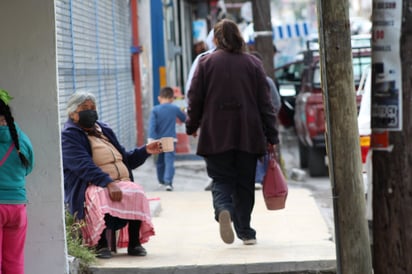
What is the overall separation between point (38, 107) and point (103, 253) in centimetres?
147

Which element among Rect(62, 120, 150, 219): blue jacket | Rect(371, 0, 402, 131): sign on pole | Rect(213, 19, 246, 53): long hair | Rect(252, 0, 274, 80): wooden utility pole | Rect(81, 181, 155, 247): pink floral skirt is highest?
Rect(252, 0, 274, 80): wooden utility pole

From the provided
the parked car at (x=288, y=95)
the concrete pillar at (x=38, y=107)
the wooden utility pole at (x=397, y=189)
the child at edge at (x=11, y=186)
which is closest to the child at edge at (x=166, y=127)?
the concrete pillar at (x=38, y=107)

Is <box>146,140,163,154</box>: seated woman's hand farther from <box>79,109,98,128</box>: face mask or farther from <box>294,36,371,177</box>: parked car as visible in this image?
<box>294,36,371,177</box>: parked car

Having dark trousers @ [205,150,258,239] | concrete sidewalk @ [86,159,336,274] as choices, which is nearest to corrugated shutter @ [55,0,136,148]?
concrete sidewalk @ [86,159,336,274]

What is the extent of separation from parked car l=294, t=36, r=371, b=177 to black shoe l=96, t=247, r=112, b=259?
8.02 metres

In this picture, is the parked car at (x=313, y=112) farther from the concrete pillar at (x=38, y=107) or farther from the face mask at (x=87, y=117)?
the concrete pillar at (x=38, y=107)

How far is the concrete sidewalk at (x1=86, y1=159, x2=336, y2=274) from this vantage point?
25.4ft

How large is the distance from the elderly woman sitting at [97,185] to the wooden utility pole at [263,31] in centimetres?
732

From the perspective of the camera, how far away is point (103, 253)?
804 cm

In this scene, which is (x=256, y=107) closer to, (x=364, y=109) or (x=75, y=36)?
(x=364, y=109)

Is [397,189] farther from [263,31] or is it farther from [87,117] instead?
[263,31]

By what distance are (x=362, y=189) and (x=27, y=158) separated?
2085mm

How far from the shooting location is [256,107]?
832 cm

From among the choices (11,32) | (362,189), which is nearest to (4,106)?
(11,32)
